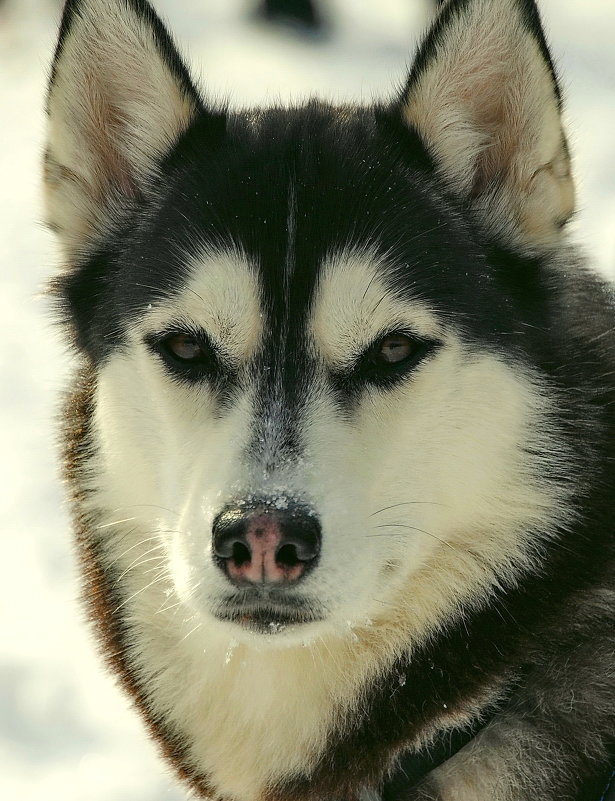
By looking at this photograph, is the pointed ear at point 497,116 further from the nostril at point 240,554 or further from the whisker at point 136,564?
the whisker at point 136,564

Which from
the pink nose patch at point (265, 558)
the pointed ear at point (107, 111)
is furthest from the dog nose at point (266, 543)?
the pointed ear at point (107, 111)

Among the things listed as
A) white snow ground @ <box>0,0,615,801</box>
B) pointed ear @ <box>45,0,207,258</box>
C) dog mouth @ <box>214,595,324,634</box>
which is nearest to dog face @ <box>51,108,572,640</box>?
dog mouth @ <box>214,595,324,634</box>

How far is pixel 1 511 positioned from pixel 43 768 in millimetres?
1492

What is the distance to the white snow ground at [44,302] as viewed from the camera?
4.14 metres

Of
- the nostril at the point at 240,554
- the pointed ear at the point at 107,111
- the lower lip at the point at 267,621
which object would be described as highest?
the pointed ear at the point at 107,111

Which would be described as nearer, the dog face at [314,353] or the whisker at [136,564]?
the dog face at [314,353]

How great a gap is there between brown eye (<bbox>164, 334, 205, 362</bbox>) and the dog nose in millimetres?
476

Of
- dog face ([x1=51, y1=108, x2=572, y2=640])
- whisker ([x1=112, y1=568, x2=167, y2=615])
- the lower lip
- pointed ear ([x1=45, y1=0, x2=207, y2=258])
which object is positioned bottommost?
whisker ([x1=112, y1=568, x2=167, y2=615])

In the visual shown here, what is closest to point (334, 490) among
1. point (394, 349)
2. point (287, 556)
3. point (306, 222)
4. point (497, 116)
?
point (287, 556)

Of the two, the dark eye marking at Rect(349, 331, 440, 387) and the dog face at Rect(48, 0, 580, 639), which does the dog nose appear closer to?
the dog face at Rect(48, 0, 580, 639)

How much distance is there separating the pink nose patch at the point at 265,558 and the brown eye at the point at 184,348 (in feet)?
1.73

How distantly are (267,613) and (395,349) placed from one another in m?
0.65

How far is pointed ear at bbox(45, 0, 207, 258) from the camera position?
2611 mm

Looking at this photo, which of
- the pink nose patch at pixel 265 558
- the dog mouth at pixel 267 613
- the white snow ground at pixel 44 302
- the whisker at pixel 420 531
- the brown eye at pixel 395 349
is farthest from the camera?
the white snow ground at pixel 44 302
